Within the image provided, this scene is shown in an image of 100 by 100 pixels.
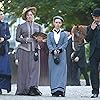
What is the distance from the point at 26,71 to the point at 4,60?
56cm

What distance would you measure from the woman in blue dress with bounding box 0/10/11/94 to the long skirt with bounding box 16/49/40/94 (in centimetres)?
26

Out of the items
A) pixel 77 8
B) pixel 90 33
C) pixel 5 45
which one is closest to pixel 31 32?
pixel 5 45

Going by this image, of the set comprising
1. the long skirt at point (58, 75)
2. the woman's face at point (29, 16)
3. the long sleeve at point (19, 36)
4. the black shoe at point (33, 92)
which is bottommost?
the black shoe at point (33, 92)

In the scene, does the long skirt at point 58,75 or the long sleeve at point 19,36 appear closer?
Answer: the long skirt at point 58,75

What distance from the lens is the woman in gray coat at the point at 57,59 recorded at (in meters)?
11.0

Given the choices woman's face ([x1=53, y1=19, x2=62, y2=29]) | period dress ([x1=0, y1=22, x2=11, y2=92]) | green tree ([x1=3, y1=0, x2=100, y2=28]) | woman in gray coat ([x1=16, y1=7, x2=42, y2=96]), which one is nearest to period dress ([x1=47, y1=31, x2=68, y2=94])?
woman's face ([x1=53, y1=19, x2=62, y2=29])

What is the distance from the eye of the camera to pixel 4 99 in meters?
10.2

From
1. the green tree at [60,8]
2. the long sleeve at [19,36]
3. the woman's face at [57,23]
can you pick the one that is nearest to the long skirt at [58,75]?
the woman's face at [57,23]

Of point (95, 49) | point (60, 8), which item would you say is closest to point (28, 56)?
point (95, 49)

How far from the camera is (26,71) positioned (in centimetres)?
1128

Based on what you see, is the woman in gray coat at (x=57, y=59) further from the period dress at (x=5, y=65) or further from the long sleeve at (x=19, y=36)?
the period dress at (x=5, y=65)

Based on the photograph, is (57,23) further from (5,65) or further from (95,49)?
(5,65)

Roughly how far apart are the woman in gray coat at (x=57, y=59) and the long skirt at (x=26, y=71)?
0.39 metres

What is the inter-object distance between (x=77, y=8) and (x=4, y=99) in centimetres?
1611
